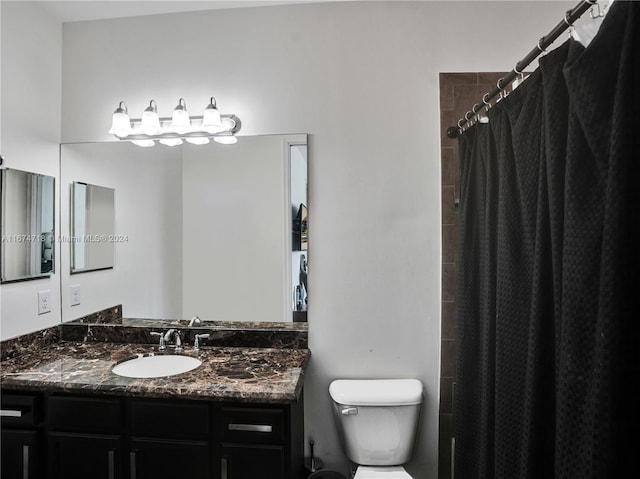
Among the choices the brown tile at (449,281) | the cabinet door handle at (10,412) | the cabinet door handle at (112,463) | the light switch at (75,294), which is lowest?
the cabinet door handle at (112,463)

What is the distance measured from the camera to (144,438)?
1.49 m

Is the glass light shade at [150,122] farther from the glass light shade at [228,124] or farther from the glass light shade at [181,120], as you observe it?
the glass light shade at [228,124]

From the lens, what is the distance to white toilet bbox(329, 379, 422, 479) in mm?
1678

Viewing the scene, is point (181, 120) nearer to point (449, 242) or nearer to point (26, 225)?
point (26, 225)

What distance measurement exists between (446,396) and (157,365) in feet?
4.95

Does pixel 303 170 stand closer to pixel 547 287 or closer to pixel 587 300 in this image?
pixel 547 287

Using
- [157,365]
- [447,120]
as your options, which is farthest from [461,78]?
[157,365]

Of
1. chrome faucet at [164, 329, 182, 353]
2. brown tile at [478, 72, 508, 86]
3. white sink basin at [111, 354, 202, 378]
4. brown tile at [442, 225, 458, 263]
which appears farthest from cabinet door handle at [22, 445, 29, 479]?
brown tile at [478, 72, 508, 86]

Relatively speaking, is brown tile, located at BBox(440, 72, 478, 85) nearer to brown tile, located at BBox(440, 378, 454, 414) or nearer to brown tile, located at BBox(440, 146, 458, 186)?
brown tile, located at BBox(440, 146, 458, 186)

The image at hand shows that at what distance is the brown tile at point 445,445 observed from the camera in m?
1.88

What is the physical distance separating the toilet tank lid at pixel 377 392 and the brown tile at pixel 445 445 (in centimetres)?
28

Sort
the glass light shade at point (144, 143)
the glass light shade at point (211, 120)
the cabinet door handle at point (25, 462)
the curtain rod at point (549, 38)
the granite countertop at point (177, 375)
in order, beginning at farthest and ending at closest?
the glass light shade at point (144, 143)
the glass light shade at point (211, 120)
the cabinet door handle at point (25, 462)
the granite countertop at point (177, 375)
the curtain rod at point (549, 38)

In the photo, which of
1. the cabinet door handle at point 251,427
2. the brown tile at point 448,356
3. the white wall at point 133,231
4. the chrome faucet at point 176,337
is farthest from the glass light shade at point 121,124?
the brown tile at point 448,356

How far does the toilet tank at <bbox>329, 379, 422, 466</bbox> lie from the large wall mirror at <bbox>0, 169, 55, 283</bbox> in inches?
67.1
